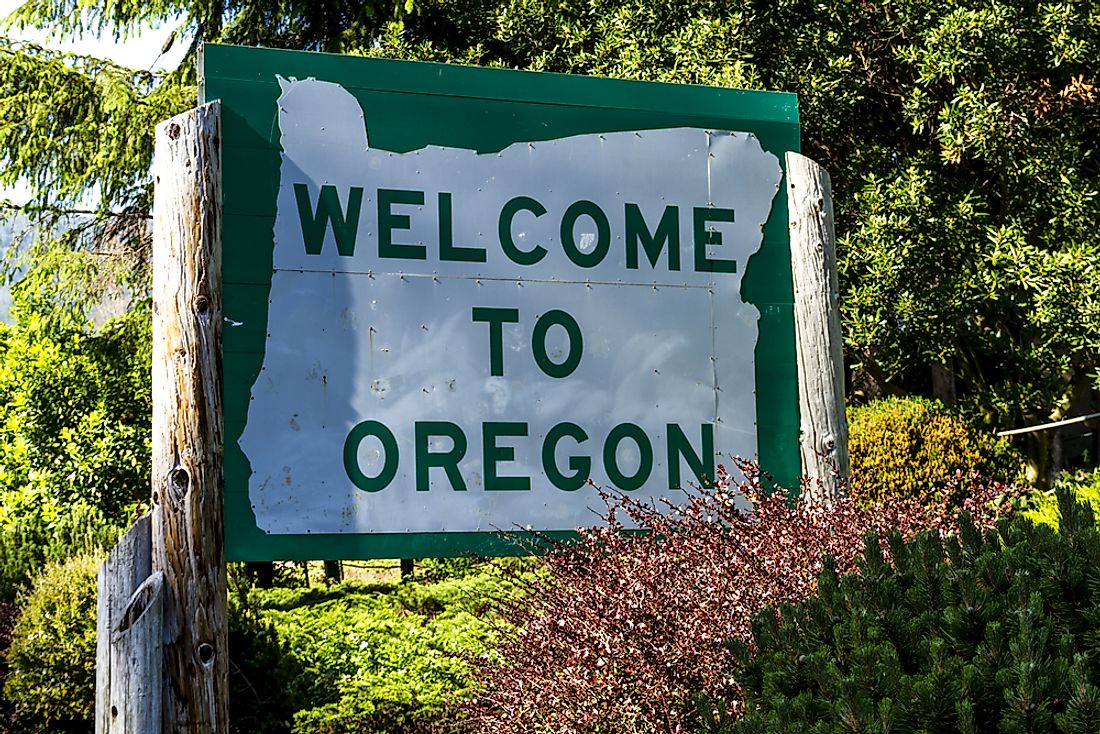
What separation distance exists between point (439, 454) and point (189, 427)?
2.91 ft

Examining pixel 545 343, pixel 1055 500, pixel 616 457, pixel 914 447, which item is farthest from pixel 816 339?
pixel 914 447

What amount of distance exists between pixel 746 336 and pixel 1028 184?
6.94 meters

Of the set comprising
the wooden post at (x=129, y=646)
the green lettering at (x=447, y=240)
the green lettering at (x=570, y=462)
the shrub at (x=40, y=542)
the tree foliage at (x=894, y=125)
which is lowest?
the shrub at (x=40, y=542)

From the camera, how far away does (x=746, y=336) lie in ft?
15.2

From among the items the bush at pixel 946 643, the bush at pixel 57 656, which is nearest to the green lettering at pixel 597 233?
the bush at pixel 946 643

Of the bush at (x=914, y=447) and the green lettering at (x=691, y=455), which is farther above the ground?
the green lettering at (x=691, y=455)

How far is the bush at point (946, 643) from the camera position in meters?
2.31

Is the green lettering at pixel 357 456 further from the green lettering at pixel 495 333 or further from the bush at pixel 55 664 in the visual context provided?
the bush at pixel 55 664

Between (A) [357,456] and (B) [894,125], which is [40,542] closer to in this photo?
(A) [357,456]

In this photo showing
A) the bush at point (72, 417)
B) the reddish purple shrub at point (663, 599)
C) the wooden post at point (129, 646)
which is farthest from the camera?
the bush at point (72, 417)

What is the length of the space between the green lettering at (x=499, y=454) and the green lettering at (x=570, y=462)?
3.9 inches

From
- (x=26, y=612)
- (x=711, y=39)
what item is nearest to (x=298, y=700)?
(x=26, y=612)

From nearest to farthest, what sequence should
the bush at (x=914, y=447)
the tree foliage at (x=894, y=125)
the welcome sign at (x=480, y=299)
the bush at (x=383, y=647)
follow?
the welcome sign at (x=480, y=299), the bush at (x=383, y=647), the tree foliage at (x=894, y=125), the bush at (x=914, y=447)

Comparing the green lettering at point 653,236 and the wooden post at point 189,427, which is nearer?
the wooden post at point 189,427
